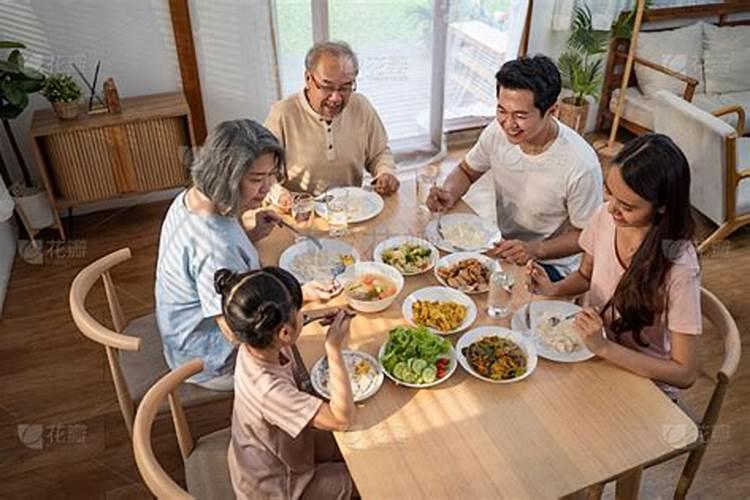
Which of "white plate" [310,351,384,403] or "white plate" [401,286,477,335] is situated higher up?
"white plate" [401,286,477,335]

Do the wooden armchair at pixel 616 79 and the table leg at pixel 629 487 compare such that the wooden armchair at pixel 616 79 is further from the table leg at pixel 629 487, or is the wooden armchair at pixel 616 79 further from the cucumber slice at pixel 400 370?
the cucumber slice at pixel 400 370

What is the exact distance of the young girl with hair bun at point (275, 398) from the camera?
1414mm

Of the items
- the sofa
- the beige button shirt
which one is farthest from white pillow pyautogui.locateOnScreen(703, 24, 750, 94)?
the beige button shirt

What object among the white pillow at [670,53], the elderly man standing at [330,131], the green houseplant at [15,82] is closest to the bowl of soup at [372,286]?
the elderly man standing at [330,131]

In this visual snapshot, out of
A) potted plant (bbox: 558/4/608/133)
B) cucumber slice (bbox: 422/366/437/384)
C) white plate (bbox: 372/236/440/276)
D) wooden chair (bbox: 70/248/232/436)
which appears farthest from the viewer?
potted plant (bbox: 558/4/608/133)

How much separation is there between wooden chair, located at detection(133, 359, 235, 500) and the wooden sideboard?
207 cm

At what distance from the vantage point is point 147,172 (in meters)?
3.49

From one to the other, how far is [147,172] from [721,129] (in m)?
2.95

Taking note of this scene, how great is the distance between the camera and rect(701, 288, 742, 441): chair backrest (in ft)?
5.44

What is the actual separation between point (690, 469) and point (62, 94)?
320 centimetres

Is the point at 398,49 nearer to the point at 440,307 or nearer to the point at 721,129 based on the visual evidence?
the point at 721,129

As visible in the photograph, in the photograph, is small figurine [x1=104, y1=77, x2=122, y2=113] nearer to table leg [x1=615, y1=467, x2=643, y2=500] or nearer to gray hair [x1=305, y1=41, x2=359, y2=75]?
gray hair [x1=305, y1=41, x2=359, y2=75]

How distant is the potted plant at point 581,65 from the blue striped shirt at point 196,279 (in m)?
3.08

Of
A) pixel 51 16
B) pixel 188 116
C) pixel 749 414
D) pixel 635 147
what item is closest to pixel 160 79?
pixel 188 116
